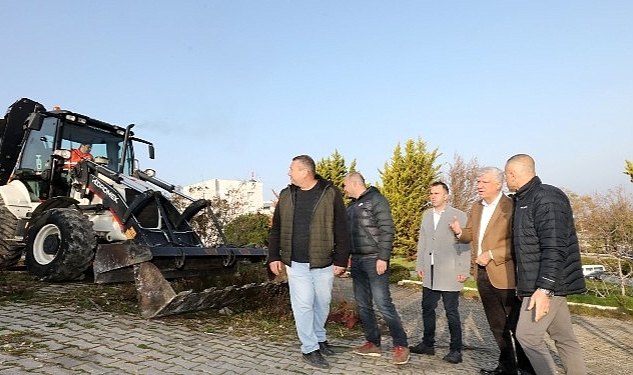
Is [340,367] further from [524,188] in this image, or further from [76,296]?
[76,296]

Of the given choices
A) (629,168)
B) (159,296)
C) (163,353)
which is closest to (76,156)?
(159,296)

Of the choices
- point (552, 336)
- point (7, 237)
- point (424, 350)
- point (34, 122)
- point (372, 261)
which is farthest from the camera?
point (7, 237)

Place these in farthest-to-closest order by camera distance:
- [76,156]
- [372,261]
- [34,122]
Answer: [76,156] → [34,122] → [372,261]

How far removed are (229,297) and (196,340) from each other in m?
1.01

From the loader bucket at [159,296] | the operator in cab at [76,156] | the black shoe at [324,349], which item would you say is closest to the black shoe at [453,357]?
the black shoe at [324,349]

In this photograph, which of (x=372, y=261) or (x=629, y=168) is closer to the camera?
(x=372, y=261)

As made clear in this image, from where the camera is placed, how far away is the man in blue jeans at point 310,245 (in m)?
4.33

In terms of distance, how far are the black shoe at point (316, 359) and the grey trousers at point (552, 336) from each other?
174 centimetres

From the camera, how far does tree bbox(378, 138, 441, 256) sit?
2133 cm

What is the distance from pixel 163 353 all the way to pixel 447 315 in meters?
2.90

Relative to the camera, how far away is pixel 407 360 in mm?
4555

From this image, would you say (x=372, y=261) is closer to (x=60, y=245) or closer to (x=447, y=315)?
(x=447, y=315)

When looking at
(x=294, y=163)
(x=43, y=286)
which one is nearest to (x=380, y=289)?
(x=294, y=163)

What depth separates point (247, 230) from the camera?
1625 centimetres
